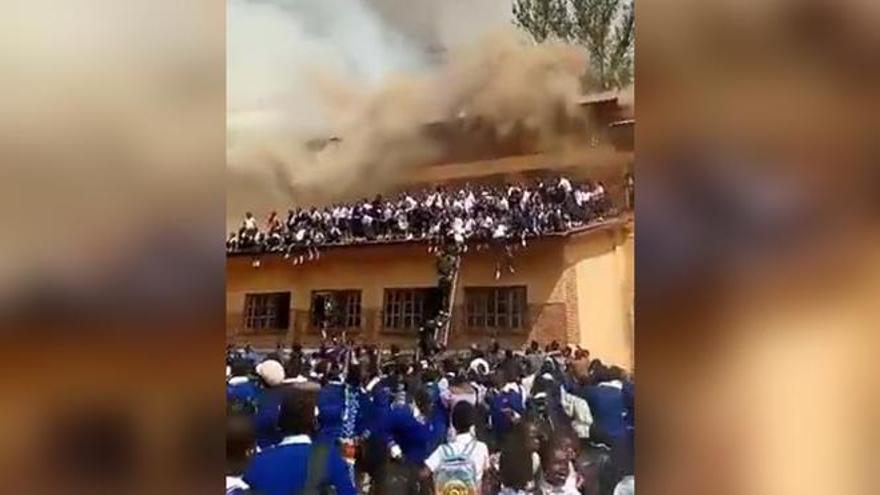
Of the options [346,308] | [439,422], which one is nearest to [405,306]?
[346,308]

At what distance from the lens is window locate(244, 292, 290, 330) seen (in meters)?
1.99

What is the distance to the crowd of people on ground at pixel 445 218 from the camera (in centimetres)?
200

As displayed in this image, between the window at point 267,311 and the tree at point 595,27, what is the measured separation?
0.67m

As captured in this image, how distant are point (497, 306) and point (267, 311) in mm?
423

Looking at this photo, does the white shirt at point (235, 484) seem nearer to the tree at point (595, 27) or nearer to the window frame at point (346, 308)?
the window frame at point (346, 308)

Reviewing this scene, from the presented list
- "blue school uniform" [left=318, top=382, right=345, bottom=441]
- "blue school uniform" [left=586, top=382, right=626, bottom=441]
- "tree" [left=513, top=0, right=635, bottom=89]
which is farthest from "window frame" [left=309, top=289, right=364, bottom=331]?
"tree" [left=513, top=0, right=635, bottom=89]

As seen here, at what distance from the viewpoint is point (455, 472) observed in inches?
80.4

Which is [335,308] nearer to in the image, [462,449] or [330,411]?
[330,411]

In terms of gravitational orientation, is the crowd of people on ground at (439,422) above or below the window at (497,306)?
below

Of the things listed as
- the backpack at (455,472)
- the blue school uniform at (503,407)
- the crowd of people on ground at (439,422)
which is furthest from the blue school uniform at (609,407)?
the backpack at (455,472)
